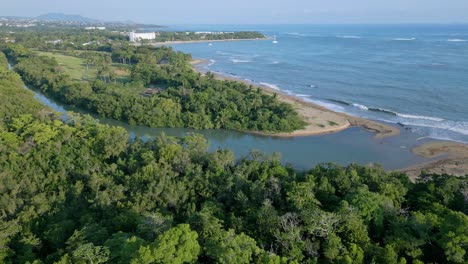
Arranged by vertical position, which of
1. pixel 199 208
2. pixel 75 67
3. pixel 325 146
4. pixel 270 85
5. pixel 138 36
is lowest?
pixel 325 146

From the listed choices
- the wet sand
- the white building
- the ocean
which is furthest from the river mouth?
the white building

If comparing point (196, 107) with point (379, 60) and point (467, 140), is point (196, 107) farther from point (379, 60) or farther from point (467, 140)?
point (379, 60)

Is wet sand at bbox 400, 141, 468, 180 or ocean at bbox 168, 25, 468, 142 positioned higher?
ocean at bbox 168, 25, 468, 142

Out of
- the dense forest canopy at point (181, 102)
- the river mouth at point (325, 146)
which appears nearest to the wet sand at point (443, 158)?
the river mouth at point (325, 146)

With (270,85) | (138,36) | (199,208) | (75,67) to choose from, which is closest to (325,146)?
(199,208)

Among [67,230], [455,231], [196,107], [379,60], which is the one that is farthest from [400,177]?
[379,60]

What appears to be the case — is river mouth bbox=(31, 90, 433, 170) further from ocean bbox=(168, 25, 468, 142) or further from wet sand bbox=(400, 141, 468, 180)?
ocean bbox=(168, 25, 468, 142)

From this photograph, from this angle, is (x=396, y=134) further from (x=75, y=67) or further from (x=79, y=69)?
(x=75, y=67)
